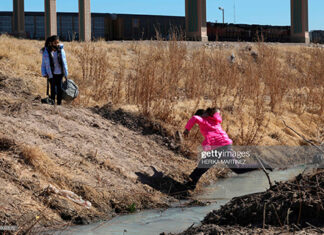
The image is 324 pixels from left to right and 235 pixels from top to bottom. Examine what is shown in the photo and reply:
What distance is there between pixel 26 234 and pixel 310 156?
331 inches

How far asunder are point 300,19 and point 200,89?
72.1 feet

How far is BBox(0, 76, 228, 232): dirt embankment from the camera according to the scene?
23.2 feet

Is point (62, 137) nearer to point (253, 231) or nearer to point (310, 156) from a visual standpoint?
point (253, 231)

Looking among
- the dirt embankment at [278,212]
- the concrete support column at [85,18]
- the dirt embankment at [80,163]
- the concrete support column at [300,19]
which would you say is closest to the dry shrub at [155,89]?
the dirt embankment at [80,163]

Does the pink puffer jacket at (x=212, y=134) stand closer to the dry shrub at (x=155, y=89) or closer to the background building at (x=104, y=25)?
the dry shrub at (x=155, y=89)

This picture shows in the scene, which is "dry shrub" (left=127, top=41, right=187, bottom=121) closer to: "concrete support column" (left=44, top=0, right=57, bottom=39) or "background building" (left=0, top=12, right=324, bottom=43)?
"concrete support column" (left=44, top=0, right=57, bottom=39)

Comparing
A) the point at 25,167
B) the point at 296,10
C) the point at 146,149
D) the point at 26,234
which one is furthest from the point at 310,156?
the point at 296,10

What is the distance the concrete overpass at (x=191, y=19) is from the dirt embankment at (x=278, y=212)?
22873 millimetres

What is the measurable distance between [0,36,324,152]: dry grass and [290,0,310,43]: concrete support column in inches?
666

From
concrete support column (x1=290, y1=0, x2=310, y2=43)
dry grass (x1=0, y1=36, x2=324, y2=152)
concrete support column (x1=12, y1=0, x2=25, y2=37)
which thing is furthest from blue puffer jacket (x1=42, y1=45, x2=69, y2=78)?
concrete support column (x1=290, y1=0, x2=310, y2=43)

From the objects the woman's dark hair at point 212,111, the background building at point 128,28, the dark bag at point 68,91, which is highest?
the background building at point 128,28

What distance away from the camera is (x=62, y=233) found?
644cm

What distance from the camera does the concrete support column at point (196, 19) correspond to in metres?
29.8

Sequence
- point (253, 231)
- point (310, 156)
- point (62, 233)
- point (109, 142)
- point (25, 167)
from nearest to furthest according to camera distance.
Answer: point (253, 231) → point (62, 233) → point (25, 167) → point (109, 142) → point (310, 156)
